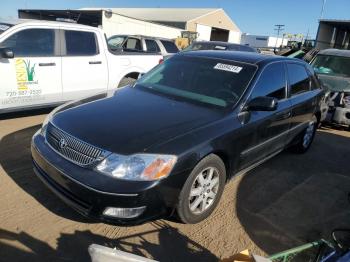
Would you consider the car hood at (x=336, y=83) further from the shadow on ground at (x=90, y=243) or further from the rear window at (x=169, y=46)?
the shadow on ground at (x=90, y=243)

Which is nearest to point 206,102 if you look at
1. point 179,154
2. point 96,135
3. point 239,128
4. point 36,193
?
point 239,128

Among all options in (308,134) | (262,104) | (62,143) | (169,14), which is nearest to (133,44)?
(308,134)

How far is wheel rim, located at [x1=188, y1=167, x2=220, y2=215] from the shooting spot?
3.40m

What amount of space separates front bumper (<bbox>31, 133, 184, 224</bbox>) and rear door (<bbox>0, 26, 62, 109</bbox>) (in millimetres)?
3058

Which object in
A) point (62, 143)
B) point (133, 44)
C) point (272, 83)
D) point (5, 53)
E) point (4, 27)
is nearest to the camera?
point (62, 143)

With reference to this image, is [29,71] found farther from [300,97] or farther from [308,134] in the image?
[308,134]

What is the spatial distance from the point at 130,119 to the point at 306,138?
3.69 m

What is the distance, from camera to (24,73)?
5.83 metres

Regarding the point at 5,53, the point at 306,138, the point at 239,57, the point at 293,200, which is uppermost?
the point at 239,57

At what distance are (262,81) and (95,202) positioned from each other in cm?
247

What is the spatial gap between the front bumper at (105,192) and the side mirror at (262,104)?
130 centimetres

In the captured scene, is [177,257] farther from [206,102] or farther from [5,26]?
[5,26]

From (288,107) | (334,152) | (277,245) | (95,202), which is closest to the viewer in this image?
(95,202)

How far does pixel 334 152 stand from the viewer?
21.3 ft
